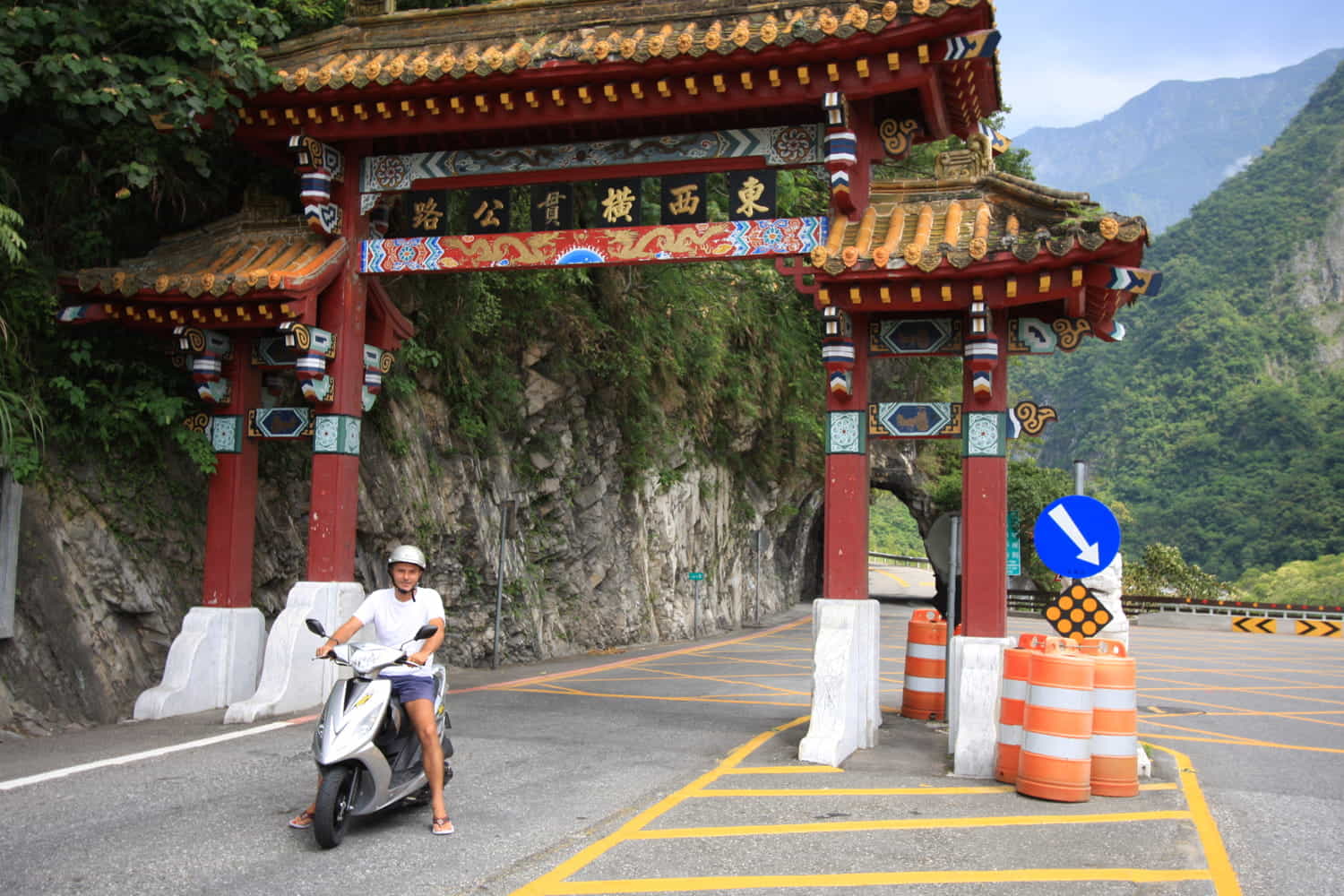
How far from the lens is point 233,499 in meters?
11.0

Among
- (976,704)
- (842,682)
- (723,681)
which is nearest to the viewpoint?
(976,704)

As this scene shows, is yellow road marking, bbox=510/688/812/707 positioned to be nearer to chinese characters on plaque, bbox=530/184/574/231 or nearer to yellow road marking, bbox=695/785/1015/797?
yellow road marking, bbox=695/785/1015/797

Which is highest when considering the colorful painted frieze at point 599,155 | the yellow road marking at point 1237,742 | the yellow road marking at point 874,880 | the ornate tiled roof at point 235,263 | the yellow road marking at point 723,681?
the colorful painted frieze at point 599,155

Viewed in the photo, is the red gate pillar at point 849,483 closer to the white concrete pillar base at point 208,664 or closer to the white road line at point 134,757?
the white road line at point 134,757

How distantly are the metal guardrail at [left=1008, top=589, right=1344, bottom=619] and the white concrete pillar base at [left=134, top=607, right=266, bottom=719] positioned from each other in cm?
2496

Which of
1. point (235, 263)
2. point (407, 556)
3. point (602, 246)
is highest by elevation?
point (602, 246)

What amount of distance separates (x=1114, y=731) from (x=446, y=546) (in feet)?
33.8

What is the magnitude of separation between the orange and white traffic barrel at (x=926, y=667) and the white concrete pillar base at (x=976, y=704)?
188 centimetres

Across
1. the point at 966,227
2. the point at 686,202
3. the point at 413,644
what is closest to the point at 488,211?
the point at 686,202

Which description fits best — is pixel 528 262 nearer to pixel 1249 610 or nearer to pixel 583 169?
pixel 583 169

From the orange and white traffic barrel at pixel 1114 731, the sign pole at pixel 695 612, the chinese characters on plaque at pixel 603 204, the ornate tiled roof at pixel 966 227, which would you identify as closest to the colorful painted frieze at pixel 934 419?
the ornate tiled roof at pixel 966 227

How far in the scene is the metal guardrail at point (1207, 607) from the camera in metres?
31.4

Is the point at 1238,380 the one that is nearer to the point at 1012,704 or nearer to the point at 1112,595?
the point at 1112,595

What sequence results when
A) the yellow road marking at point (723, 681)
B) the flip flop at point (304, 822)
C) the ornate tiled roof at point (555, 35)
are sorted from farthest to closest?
1. the yellow road marking at point (723, 681)
2. the ornate tiled roof at point (555, 35)
3. the flip flop at point (304, 822)
